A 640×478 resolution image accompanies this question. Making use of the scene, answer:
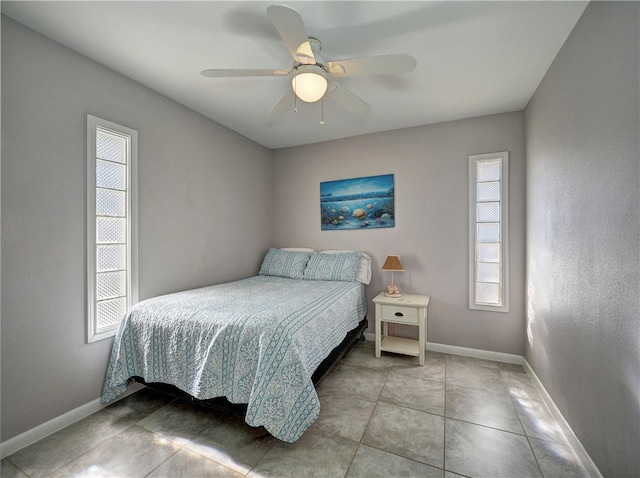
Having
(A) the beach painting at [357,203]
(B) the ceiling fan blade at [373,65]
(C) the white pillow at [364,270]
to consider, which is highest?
(B) the ceiling fan blade at [373,65]

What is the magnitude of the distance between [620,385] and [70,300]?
3026 millimetres

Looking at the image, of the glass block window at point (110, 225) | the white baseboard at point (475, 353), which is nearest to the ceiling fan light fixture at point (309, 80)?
the glass block window at point (110, 225)

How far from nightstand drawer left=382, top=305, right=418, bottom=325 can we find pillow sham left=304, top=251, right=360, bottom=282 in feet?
1.62

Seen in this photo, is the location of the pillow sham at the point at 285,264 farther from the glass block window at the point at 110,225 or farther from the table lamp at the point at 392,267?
the glass block window at the point at 110,225

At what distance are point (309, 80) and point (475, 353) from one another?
9.70 ft

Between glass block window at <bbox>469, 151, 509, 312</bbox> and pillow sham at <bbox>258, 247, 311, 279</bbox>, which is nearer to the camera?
glass block window at <bbox>469, 151, 509, 312</bbox>

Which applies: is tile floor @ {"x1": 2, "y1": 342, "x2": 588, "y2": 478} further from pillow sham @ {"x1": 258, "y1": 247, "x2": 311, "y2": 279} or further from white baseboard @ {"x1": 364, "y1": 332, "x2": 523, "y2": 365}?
pillow sham @ {"x1": 258, "y1": 247, "x2": 311, "y2": 279}

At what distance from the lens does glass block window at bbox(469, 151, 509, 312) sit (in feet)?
8.84

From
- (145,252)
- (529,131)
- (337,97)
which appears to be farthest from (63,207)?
(529,131)

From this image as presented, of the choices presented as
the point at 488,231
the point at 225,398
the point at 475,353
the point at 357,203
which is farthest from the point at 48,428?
the point at 488,231

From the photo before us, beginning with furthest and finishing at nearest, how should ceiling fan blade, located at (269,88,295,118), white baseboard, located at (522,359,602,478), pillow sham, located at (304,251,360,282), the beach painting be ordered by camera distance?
1. the beach painting
2. pillow sham, located at (304,251,360,282)
3. ceiling fan blade, located at (269,88,295,118)
4. white baseboard, located at (522,359,602,478)

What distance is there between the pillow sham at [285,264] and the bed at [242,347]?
78 centimetres

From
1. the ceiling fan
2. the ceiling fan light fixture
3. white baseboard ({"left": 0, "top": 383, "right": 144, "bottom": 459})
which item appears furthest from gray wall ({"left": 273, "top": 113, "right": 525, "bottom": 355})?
white baseboard ({"left": 0, "top": 383, "right": 144, "bottom": 459})

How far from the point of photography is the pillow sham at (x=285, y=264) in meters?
3.27
